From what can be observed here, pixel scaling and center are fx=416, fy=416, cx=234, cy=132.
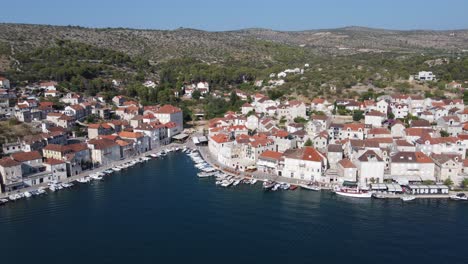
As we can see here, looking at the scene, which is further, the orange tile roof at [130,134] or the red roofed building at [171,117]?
the red roofed building at [171,117]

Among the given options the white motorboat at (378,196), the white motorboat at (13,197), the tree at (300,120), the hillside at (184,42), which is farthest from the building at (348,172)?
the hillside at (184,42)

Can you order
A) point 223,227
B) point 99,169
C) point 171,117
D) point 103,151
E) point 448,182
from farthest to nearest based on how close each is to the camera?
point 171,117
point 103,151
point 99,169
point 448,182
point 223,227

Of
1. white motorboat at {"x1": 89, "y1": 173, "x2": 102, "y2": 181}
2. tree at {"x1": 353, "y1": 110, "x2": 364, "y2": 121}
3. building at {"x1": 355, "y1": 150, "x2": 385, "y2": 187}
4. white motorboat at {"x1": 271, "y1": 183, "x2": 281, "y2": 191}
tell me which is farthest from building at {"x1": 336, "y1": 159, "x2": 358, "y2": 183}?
white motorboat at {"x1": 89, "y1": 173, "x2": 102, "y2": 181}

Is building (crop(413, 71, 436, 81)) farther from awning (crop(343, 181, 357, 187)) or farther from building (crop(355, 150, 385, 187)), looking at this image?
awning (crop(343, 181, 357, 187))

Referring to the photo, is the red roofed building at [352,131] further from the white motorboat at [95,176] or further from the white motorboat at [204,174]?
the white motorboat at [95,176]

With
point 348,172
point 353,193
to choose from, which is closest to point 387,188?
point 353,193

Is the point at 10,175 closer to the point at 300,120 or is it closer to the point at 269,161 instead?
the point at 269,161
